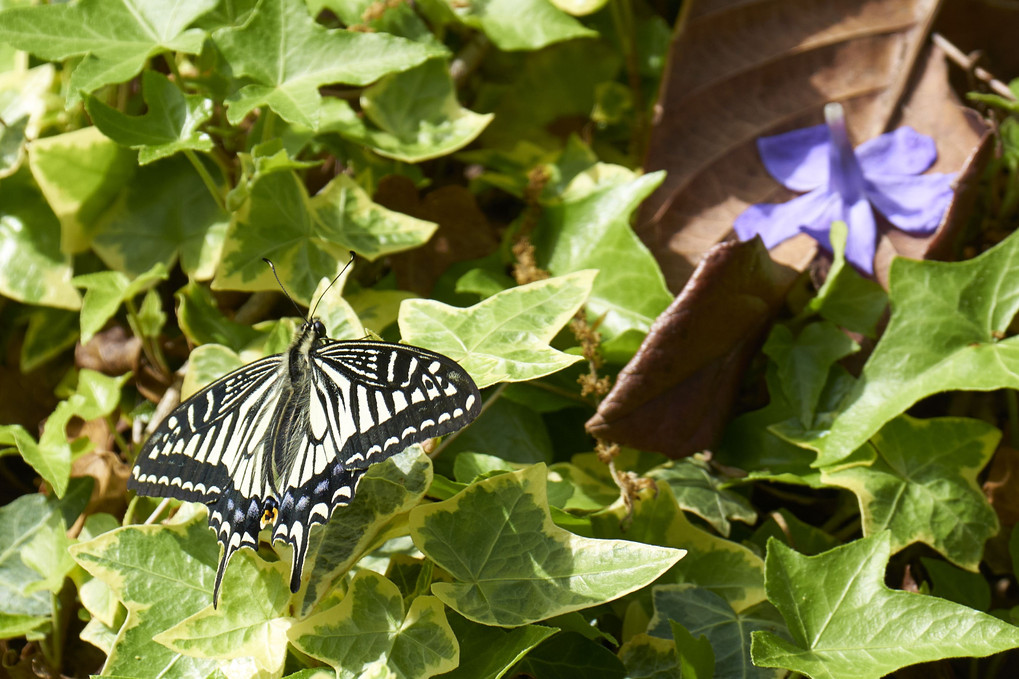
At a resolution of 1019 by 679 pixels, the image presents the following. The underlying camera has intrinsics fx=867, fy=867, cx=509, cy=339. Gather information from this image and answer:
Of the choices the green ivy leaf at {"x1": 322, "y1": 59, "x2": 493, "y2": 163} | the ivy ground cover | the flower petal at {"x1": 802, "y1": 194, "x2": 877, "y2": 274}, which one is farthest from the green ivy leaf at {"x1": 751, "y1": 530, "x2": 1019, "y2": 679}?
the green ivy leaf at {"x1": 322, "y1": 59, "x2": 493, "y2": 163}

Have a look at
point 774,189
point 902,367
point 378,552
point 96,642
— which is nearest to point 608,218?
point 774,189

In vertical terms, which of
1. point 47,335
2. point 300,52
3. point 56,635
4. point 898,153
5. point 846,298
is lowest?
point 56,635

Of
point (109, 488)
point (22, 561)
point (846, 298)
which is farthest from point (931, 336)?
point (22, 561)

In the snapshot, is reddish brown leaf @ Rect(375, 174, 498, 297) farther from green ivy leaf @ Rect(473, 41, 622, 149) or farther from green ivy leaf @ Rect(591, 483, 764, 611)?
green ivy leaf @ Rect(591, 483, 764, 611)

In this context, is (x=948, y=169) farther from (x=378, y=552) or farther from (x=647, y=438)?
→ (x=378, y=552)

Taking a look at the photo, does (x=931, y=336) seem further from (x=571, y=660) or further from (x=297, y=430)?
(x=297, y=430)

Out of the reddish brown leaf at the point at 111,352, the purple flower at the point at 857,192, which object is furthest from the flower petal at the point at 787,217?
the reddish brown leaf at the point at 111,352
